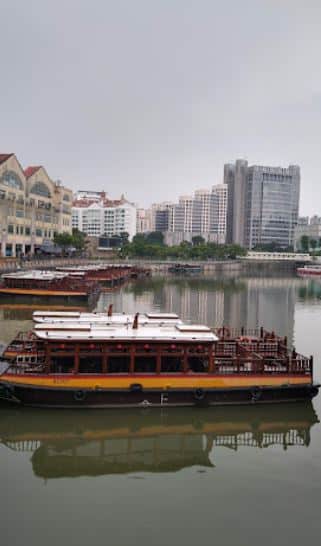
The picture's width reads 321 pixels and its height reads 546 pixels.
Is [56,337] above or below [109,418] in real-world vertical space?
above

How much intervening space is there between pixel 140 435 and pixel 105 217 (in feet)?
540

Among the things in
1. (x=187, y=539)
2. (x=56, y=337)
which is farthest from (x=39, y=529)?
(x=56, y=337)

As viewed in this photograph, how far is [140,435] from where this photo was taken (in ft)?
46.0

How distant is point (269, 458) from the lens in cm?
1295

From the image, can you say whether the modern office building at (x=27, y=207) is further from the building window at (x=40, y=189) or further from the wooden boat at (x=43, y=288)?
the wooden boat at (x=43, y=288)

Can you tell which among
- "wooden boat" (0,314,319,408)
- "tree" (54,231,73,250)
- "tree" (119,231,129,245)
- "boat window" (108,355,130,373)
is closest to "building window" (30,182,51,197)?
"tree" (54,231,73,250)

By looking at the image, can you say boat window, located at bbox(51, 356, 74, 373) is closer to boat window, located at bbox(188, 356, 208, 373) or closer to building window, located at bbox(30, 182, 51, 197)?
boat window, located at bbox(188, 356, 208, 373)

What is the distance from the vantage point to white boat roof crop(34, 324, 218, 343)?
49.1ft

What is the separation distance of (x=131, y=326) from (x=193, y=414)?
12.7 feet

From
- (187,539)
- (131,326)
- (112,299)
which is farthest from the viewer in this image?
(112,299)

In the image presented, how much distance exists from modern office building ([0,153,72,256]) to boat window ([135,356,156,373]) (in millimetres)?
53356

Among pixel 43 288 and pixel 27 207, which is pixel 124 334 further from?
pixel 27 207

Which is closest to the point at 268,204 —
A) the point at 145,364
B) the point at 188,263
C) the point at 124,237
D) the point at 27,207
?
the point at 124,237

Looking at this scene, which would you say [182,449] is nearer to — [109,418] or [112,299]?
[109,418]
